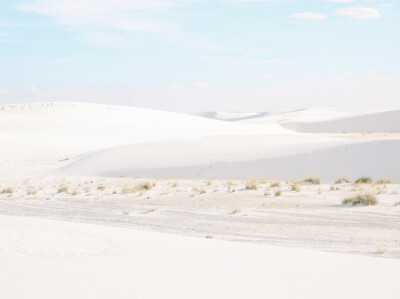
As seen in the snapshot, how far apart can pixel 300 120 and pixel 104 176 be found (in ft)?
374

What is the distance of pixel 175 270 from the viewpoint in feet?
25.0

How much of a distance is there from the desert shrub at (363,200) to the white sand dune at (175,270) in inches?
271

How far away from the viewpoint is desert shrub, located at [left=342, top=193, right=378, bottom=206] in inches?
624

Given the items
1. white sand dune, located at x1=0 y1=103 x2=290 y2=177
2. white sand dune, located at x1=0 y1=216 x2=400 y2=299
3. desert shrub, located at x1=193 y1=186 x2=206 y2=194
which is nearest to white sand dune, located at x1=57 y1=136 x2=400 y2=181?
white sand dune, located at x1=0 y1=103 x2=290 y2=177

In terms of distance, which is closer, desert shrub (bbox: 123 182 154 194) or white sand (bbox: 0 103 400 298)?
white sand (bbox: 0 103 400 298)

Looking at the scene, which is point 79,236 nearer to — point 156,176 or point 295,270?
point 295,270

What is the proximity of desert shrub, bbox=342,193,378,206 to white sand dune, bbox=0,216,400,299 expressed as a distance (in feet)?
22.6

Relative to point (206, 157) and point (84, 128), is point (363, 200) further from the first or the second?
point (84, 128)

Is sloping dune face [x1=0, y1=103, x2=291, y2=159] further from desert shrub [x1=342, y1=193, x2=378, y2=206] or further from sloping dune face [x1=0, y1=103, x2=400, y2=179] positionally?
desert shrub [x1=342, y1=193, x2=378, y2=206]

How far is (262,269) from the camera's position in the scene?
25.4ft

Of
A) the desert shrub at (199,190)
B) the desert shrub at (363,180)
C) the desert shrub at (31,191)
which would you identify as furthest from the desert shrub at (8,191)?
the desert shrub at (363,180)

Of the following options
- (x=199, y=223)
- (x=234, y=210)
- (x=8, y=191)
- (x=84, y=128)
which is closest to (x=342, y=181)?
(x=234, y=210)

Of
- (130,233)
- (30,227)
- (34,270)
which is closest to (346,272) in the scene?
(34,270)

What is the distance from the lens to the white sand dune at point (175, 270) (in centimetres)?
646
